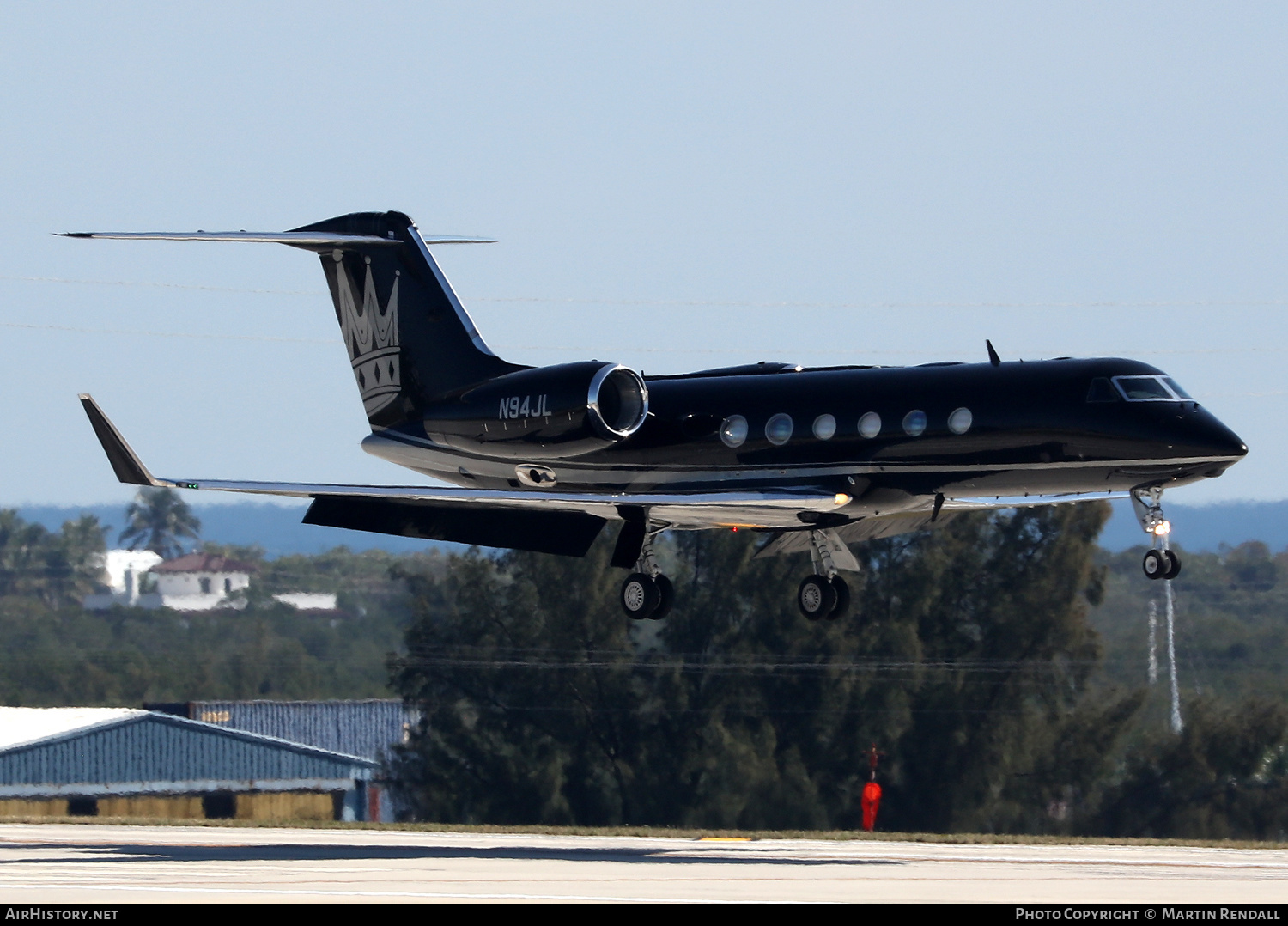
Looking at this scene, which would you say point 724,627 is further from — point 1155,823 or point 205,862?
point 205,862

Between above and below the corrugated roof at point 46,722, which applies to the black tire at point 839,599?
above

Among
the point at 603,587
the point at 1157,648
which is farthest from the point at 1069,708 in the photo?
the point at 603,587

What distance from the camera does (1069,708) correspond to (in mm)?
59906

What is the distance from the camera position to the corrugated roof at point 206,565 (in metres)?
78.9

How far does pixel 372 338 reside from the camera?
103 feet

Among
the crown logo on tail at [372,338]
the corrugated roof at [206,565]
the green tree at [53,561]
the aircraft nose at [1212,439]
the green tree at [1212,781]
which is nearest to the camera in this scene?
the aircraft nose at [1212,439]

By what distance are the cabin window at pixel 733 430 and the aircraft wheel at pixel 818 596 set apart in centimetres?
252

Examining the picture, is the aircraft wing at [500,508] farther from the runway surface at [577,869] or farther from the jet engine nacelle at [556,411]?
the runway surface at [577,869]

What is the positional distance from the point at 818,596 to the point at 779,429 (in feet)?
9.60

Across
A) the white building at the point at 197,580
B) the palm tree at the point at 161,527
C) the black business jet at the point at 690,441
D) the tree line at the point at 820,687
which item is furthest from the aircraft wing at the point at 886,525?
the palm tree at the point at 161,527

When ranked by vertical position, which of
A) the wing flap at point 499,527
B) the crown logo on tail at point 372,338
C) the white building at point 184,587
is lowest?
the white building at point 184,587

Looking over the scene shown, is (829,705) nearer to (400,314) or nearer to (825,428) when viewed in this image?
(400,314)

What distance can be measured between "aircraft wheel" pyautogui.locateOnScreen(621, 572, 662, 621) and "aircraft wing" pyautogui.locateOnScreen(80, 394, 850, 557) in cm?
96

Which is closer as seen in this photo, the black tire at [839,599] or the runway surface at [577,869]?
the runway surface at [577,869]
